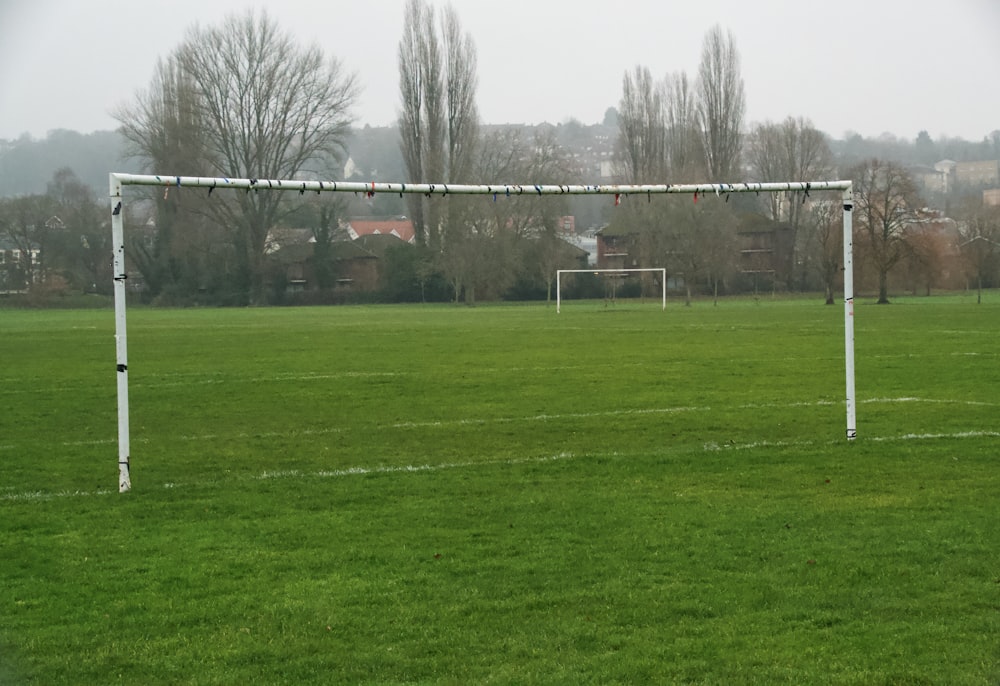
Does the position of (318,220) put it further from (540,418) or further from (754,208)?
(540,418)

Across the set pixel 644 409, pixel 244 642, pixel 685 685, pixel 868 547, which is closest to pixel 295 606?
Result: pixel 244 642

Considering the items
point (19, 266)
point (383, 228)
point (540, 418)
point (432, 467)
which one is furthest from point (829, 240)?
point (432, 467)

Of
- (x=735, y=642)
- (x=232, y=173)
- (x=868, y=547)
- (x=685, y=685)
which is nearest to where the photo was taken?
(x=685, y=685)

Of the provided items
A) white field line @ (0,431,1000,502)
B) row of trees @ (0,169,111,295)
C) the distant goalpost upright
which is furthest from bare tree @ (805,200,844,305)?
the distant goalpost upright

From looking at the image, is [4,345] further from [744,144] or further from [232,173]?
[744,144]

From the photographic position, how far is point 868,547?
6543 mm

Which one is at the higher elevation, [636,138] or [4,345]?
[636,138]

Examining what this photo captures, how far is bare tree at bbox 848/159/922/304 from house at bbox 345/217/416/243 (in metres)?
26.3

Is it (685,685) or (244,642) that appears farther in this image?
(244,642)

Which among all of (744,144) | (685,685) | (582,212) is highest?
(744,144)

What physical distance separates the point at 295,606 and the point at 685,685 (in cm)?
212

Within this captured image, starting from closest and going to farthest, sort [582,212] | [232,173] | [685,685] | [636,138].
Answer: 1. [685,685]
2. [232,173]
3. [582,212]
4. [636,138]

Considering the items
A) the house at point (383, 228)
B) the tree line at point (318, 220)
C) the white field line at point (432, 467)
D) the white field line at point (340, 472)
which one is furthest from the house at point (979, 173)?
the white field line at point (340, 472)

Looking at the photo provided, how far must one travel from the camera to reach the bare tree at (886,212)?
204 feet
